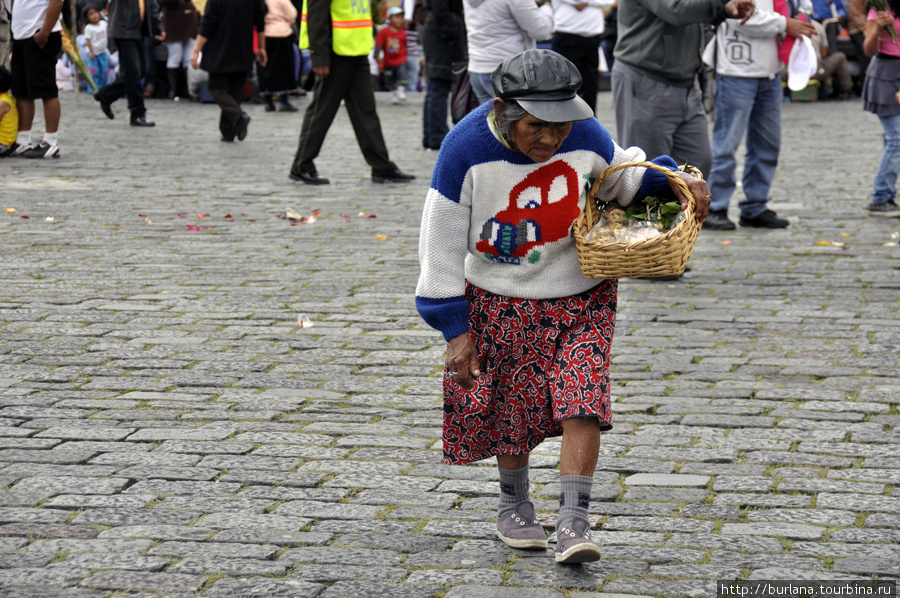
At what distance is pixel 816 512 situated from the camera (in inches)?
153

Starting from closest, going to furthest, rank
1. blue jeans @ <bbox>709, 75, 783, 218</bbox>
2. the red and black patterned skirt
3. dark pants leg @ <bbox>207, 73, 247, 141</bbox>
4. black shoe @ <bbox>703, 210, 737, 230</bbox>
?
the red and black patterned skirt → blue jeans @ <bbox>709, 75, 783, 218</bbox> → black shoe @ <bbox>703, 210, 737, 230</bbox> → dark pants leg @ <bbox>207, 73, 247, 141</bbox>

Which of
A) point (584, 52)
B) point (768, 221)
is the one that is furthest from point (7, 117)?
point (768, 221)

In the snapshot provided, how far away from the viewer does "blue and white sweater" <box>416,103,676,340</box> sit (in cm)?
351

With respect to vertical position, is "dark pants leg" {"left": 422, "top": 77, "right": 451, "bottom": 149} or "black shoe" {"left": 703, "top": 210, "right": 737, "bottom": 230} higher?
"dark pants leg" {"left": 422, "top": 77, "right": 451, "bottom": 149}

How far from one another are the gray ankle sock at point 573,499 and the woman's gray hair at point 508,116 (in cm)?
99

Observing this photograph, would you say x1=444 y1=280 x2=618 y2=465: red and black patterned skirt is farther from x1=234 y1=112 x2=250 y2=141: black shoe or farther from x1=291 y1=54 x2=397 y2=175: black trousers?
x1=234 y1=112 x2=250 y2=141: black shoe

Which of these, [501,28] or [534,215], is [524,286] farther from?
[501,28]

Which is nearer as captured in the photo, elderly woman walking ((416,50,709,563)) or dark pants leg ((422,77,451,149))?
elderly woman walking ((416,50,709,563))

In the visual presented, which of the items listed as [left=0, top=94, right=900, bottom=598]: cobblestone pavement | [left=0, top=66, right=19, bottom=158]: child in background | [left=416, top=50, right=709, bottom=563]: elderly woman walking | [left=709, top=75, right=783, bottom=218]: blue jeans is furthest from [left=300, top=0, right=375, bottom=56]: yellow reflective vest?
[left=416, top=50, right=709, bottom=563]: elderly woman walking

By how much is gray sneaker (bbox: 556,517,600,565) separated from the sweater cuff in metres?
0.64

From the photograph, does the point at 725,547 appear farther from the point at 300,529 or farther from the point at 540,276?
the point at 300,529

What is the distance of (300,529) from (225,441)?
93 cm

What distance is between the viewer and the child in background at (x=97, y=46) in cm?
1948

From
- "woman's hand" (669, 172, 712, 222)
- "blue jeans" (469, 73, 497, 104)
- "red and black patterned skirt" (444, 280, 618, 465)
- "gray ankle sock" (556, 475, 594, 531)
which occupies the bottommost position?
"gray ankle sock" (556, 475, 594, 531)
